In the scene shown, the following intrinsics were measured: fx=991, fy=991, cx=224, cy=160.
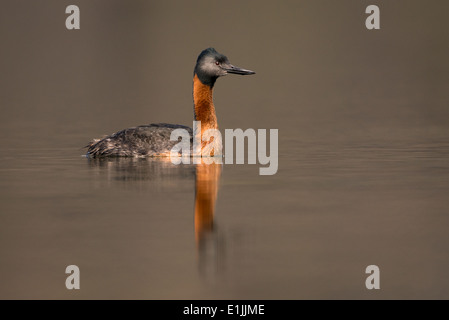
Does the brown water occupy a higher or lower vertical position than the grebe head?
lower

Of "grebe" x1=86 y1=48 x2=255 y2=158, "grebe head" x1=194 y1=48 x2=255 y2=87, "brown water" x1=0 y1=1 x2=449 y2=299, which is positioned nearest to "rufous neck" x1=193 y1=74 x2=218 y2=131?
"grebe" x1=86 y1=48 x2=255 y2=158

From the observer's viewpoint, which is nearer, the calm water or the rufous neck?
the calm water

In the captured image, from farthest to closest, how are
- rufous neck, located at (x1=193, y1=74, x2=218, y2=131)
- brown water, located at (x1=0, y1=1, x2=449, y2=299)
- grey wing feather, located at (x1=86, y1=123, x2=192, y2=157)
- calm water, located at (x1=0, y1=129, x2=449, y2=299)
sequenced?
rufous neck, located at (x1=193, y1=74, x2=218, y2=131)
grey wing feather, located at (x1=86, y1=123, x2=192, y2=157)
brown water, located at (x1=0, y1=1, x2=449, y2=299)
calm water, located at (x1=0, y1=129, x2=449, y2=299)

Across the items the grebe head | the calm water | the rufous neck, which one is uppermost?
the grebe head

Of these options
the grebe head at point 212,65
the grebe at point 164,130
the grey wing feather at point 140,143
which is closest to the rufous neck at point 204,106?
the grebe at point 164,130

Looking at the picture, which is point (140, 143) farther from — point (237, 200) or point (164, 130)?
point (237, 200)

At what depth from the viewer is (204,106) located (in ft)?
43.0

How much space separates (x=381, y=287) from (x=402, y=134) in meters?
9.38

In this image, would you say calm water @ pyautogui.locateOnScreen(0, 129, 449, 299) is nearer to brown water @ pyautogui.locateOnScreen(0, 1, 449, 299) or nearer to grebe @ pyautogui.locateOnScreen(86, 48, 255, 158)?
brown water @ pyautogui.locateOnScreen(0, 1, 449, 299)

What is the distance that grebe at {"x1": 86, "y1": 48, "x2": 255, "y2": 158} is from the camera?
1264 cm

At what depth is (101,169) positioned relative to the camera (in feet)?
39.2

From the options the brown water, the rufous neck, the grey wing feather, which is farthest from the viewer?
the rufous neck

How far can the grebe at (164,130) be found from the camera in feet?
41.5

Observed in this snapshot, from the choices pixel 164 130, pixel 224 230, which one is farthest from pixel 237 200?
pixel 164 130
